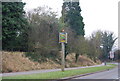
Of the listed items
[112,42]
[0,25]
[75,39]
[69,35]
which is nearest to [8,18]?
[0,25]

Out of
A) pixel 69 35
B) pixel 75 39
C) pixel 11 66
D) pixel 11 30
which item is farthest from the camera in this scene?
pixel 75 39

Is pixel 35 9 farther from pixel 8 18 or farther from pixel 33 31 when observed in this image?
pixel 8 18

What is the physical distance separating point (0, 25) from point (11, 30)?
2.27 m

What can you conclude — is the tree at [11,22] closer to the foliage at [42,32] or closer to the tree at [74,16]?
the foliage at [42,32]

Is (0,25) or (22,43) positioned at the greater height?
(0,25)

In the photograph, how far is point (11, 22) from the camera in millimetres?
28938

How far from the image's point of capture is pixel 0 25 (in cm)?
2752

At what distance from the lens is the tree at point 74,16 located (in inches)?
2056

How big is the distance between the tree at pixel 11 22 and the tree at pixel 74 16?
2116 cm

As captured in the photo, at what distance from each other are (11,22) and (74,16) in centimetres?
2623

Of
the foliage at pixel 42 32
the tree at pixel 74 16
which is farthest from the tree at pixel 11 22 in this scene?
the tree at pixel 74 16

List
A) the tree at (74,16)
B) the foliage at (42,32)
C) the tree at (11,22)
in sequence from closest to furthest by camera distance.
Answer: the tree at (11,22)
the foliage at (42,32)
the tree at (74,16)

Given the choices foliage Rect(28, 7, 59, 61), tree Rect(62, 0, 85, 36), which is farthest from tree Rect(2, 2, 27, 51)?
tree Rect(62, 0, 85, 36)

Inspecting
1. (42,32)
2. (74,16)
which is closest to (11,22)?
(42,32)
